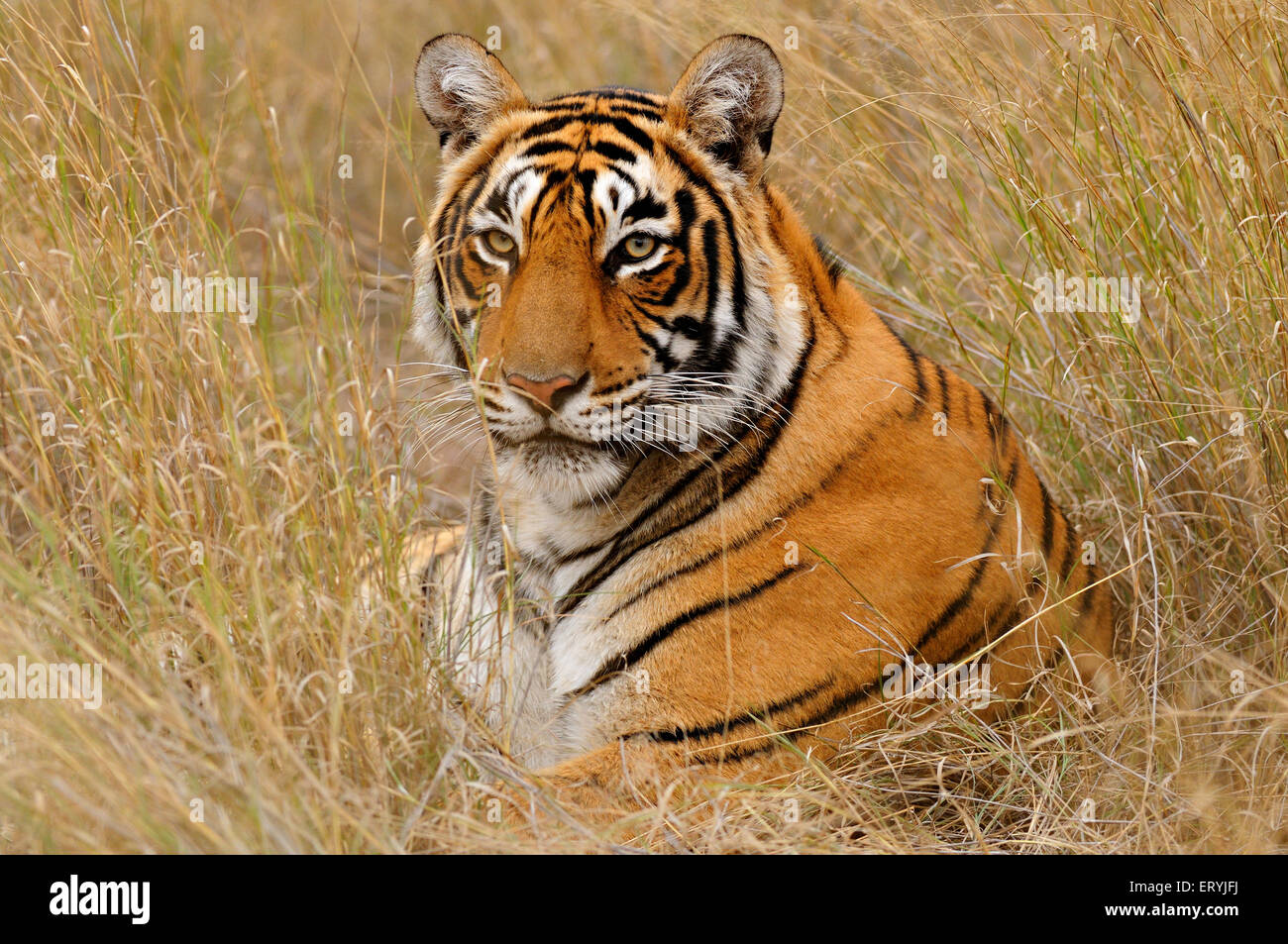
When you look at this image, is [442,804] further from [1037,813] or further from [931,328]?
[931,328]

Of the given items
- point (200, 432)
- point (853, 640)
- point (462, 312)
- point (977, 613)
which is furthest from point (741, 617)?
point (200, 432)

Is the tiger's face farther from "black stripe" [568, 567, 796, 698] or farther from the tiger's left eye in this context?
"black stripe" [568, 567, 796, 698]

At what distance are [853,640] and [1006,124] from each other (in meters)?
1.60

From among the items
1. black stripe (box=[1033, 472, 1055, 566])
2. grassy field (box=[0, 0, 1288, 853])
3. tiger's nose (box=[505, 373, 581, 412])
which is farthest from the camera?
black stripe (box=[1033, 472, 1055, 566])

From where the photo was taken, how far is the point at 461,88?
3.04 meters

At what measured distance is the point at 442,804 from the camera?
251 cm

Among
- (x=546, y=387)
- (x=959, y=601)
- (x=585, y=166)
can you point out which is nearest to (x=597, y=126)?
(x=585, y=166)

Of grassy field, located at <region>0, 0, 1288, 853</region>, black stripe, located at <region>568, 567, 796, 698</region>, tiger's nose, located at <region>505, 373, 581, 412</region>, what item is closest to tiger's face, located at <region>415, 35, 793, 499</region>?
tiger's nose, located at <region>505, 373, 581, 412</region>

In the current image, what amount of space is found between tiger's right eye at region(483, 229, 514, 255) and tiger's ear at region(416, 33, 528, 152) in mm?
366

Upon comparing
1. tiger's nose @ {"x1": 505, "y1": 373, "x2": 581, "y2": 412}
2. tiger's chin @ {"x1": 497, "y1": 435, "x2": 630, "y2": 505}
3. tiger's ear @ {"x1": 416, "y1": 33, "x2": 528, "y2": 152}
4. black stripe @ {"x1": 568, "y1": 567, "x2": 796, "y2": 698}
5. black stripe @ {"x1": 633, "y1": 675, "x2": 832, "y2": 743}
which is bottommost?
black stripe @ {"x1": 633, "y1": 675, "x2": 832, "y2": 743}

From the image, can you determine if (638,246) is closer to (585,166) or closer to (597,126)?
(585,166)

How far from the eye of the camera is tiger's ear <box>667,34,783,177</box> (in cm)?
282

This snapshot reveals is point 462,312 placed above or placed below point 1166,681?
above

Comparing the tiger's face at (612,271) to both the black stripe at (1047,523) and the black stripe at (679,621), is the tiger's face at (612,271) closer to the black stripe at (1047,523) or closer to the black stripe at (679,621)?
the black stripe at (679,621)
